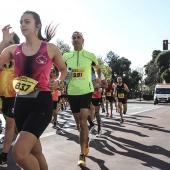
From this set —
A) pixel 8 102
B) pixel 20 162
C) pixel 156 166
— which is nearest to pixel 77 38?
Result: pixel 8 102

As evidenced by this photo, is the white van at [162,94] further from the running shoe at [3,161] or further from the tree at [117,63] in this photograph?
the tree at [117,63]

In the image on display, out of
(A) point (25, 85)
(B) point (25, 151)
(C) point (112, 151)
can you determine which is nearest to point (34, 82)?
(A) point (25, 85)

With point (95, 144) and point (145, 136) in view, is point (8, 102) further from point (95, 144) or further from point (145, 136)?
point (145, 136)

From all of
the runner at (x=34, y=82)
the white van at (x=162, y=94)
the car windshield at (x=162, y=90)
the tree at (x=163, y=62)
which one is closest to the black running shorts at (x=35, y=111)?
the runner at (x=34, y=82)

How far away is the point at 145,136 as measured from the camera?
848 cm

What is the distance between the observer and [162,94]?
34375 millimetres

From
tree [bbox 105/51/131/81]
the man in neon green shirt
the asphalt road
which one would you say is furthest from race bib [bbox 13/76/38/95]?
tree [bbox 105/51/131/81]

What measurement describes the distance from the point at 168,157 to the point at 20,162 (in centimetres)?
348

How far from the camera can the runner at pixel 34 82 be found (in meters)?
3.19

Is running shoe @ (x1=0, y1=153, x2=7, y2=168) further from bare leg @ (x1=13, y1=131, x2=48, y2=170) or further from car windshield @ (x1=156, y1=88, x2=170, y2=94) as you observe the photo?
car windshield @ (x1=156, y1=88, x2=170, y2=94)

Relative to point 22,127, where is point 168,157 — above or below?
below

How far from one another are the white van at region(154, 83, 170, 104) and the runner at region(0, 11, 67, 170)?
31009 mm

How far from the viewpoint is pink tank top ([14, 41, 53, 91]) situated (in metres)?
3.33

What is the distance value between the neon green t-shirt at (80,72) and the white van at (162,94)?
28.8m
